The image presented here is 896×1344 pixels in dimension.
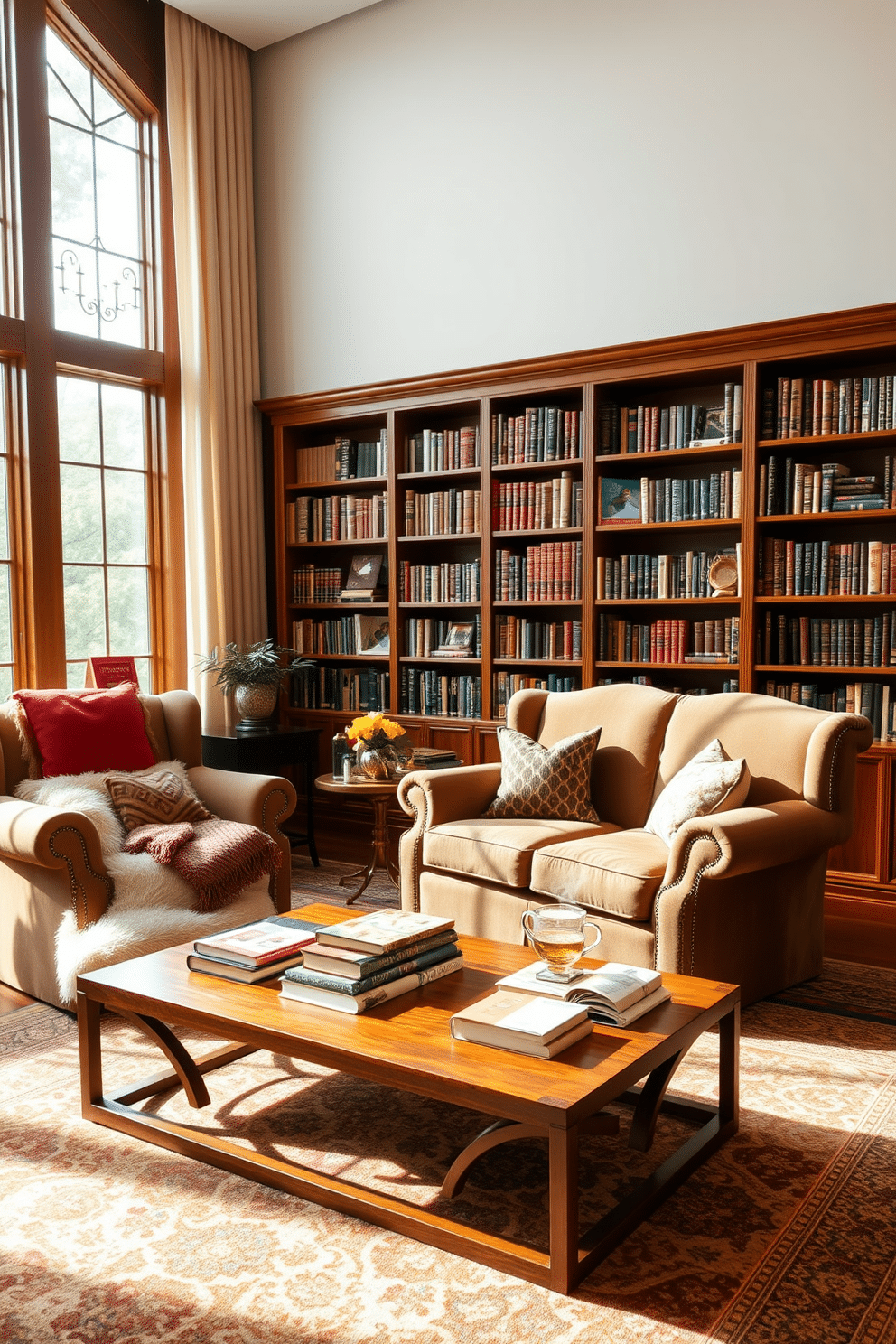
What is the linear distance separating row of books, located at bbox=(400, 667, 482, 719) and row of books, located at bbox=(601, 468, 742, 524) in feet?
3.66

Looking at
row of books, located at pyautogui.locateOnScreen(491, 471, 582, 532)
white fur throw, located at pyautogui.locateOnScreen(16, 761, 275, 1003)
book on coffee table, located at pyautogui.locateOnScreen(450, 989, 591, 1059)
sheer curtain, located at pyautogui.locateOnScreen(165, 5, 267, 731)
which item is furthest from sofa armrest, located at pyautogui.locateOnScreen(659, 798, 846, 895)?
sheer curtain, located at pyautogui.locateOnScreen(165, 5, 267, 731)

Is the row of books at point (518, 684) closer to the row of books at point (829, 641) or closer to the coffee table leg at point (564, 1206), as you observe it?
the row of books at point (829, 641)

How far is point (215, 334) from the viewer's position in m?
5.88

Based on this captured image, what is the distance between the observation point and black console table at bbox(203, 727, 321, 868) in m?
5.33

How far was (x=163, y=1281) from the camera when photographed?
204 centimetres

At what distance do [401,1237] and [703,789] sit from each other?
1.77 meters

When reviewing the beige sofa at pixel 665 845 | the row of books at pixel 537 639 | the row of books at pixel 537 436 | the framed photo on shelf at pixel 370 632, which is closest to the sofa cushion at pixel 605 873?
the beige sofa at pixel 665 845

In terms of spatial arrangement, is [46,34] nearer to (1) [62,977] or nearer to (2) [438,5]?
(2) [438,5]

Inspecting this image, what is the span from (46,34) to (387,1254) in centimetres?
543

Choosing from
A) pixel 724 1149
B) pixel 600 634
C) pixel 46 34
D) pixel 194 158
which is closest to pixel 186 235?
pixel 194 158

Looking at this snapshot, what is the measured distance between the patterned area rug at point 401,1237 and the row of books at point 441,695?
8.94 feet

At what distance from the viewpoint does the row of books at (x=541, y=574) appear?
5.12 m

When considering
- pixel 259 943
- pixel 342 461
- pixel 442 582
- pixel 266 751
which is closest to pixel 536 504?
pixel 442 582

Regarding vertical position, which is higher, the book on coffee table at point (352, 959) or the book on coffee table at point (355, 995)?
the book on coffee table at point (352, 959)
